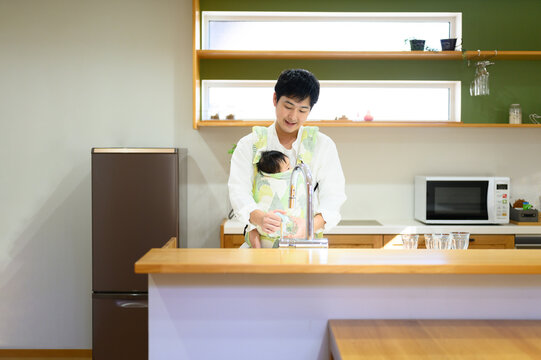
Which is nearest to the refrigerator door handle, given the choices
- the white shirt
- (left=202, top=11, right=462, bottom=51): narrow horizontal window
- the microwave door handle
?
the white shirt

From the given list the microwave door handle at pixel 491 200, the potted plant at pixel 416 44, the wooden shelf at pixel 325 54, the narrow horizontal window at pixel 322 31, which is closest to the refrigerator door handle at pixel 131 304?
the wooden shelf at pixel 325 54

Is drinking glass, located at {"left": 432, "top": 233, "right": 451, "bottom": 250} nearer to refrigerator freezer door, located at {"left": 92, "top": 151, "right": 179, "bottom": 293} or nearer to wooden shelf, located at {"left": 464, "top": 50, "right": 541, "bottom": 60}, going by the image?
refrigerator freezer door, located at {"left": 92, "top": 151, "right": 179, "bottom": 293}

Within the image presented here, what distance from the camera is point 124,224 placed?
3.24 meters

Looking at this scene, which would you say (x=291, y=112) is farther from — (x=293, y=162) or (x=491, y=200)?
(x=491, y=200)

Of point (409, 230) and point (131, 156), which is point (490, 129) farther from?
point (131, 156)

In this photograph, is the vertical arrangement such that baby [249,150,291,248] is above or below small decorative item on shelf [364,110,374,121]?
below

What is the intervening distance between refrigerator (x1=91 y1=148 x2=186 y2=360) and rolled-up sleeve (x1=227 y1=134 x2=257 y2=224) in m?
1.18

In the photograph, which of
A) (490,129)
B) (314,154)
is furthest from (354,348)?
(490,129)

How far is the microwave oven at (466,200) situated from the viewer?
11.5 feet

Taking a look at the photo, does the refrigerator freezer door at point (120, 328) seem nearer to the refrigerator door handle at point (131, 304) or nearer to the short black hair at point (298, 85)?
the refrigerator door handle at point (131, 304)

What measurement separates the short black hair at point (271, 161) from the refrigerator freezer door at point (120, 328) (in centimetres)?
157

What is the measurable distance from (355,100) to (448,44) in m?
0.82

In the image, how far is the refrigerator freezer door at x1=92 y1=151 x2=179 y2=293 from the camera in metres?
3.23

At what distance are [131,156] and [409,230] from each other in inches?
78.5
